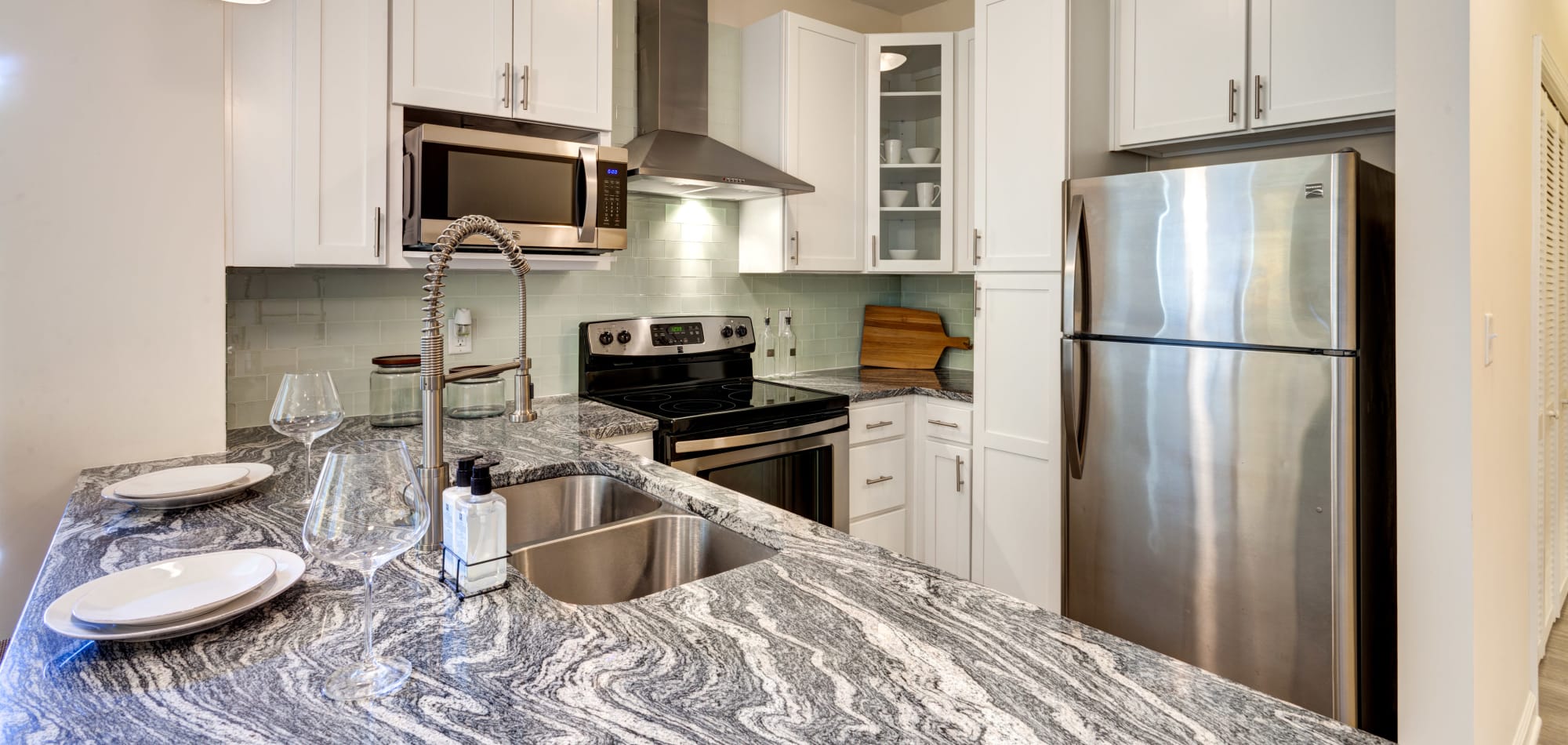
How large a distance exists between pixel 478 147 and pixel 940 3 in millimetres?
2559

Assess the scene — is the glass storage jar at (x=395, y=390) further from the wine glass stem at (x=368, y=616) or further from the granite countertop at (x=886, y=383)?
the wine glass stem at (x=368, y=616)

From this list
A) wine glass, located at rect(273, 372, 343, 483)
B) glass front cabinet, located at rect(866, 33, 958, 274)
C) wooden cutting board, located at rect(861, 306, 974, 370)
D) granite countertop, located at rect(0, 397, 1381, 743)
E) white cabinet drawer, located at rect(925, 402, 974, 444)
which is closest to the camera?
granite countertop, located at rect(0, 397, 1381, 743)

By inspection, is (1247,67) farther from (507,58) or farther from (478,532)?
(478,532)

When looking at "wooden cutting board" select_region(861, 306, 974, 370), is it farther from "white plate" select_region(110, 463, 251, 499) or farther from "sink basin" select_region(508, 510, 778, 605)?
"white plate" select_region(110, 463, 251, 499)

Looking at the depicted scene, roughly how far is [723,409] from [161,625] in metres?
1.89

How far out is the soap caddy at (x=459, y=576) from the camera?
1094 mm

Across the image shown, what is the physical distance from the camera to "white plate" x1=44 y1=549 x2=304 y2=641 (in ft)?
3.01

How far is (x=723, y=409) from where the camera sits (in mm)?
2748

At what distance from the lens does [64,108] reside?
5.58ft

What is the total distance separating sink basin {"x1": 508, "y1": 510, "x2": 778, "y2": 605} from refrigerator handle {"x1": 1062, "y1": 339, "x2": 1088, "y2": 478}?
1463 mm

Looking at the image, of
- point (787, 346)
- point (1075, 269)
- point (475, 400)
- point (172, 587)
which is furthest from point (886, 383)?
point (172, 587)

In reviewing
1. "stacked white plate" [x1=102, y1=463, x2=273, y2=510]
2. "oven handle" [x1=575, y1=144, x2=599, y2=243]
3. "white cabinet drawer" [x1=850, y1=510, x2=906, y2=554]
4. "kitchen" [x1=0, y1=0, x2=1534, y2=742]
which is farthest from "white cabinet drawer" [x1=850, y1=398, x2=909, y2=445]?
"stacked white plate" [x1=102, y1=463, x2=273, y2=510]

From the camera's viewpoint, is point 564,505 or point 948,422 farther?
point 948,422


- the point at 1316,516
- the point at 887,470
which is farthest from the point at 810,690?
the point at 887,470
